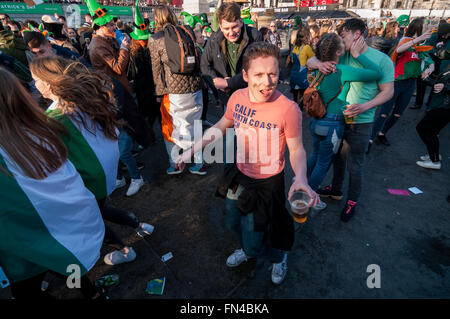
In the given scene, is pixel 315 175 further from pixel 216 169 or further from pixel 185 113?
pixel 185 113

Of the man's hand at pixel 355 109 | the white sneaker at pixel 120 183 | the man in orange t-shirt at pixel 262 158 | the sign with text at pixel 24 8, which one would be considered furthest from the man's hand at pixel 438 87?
the sign with text at pixel 24 8

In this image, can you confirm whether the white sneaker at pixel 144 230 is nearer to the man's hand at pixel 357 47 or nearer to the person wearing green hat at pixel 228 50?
the person wearing green hat at pixel 228 50

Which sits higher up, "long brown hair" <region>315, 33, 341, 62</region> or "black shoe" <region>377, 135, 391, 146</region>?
"long brown hair" <region>315, 33, 341, 62</region>

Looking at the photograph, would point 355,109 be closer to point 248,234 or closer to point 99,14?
point 248,234

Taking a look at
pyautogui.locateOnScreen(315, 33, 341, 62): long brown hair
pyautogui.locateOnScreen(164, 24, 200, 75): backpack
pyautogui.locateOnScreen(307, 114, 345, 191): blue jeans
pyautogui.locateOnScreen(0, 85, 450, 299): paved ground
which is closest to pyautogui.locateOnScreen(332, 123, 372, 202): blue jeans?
pyautogui.locateOnScreen(307, 114, 345, 191): blue jeans

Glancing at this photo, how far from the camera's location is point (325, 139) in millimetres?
2693

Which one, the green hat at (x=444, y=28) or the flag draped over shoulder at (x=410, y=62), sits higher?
the green hat at (x=444, y=28)

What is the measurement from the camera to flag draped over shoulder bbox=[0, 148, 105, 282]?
1263 millimetres

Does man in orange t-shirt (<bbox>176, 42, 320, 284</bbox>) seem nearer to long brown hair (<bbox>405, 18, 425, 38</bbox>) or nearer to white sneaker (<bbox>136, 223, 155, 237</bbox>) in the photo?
white sneaker (<bbox>136, 223, 155, 237</bbox>)

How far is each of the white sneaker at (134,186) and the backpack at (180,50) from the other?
1719 mm

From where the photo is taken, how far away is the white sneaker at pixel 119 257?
247 cm

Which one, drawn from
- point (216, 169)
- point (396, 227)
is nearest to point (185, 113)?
point (216, 169)

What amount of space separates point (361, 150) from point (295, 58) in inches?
144

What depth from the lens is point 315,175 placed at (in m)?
2.95
